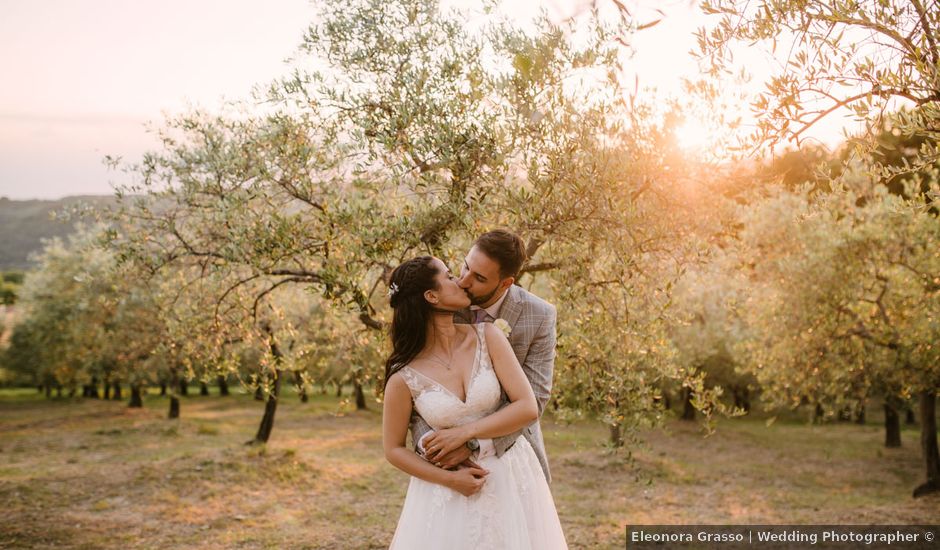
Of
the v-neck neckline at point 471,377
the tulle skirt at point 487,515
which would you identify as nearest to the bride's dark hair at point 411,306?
the v-neck neckline at point 471,377

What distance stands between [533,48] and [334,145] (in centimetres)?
281

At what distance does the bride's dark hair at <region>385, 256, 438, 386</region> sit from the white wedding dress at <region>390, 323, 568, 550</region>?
13 centimetres

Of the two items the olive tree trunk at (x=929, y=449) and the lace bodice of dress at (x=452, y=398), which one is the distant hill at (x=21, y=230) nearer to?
the olive tree trunk at (x=929, y=449)

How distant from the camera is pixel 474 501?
4.46 metres

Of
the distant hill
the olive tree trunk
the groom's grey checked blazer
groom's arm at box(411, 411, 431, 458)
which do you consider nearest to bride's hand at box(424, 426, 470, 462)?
groom's arm at box(411, 411, 431, 458)

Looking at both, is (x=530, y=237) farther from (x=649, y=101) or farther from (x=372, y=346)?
(x=372, y=346)

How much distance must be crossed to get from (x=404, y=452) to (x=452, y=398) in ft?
1.59

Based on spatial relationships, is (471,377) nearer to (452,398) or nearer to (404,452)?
(452,398)

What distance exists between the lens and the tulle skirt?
174 inches

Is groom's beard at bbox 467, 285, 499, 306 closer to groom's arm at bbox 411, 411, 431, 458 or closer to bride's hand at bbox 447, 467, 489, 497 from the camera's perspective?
groom's arm at bbox 411, 411, 431, 458

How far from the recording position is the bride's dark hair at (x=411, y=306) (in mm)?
4375

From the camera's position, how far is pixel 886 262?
55.1ft

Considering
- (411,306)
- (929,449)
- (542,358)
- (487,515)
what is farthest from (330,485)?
(929,449)

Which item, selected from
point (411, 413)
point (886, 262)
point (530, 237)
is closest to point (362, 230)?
point (530, 237)
